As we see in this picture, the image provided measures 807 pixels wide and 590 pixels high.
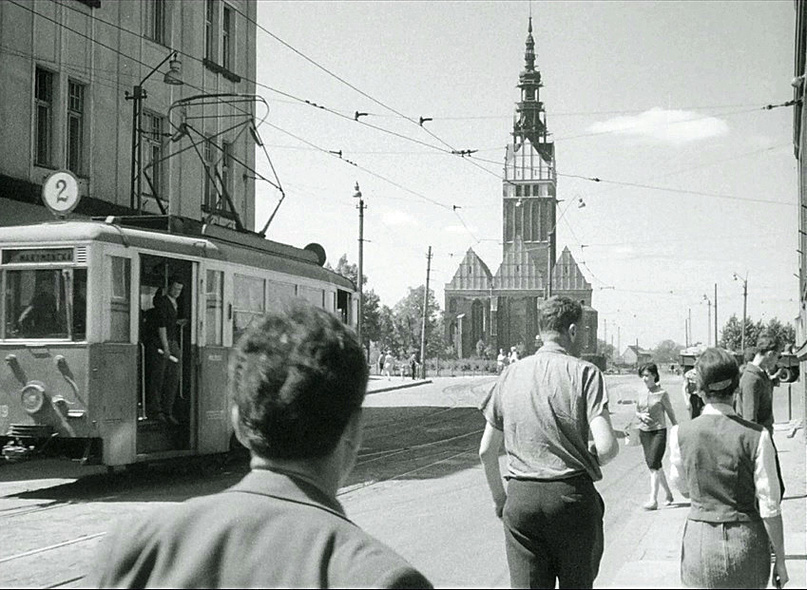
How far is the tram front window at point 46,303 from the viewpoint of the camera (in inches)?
473

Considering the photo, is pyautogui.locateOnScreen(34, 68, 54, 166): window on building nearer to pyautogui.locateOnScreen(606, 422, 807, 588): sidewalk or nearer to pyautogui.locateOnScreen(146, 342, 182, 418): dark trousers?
pyautogui.locateOnScreen(146, 342, 182, 418): dark trousers

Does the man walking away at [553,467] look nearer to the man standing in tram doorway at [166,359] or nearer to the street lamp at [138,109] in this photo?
the man standing in tram doorway at [166,359]

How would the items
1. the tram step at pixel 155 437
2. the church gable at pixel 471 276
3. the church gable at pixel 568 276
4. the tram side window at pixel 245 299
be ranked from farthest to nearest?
1. the church gable at pixel 471 276
2. the church gable at pixel 568 276
3. the tram side window at pixel 245 299
4. the tram step at pixel 155 437

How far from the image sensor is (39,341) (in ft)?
39.8

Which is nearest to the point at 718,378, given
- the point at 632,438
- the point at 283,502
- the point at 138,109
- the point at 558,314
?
the point at 558,314

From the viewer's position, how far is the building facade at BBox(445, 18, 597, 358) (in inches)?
4948

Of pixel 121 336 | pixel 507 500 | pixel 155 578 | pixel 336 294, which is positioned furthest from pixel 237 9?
pixel 155 578

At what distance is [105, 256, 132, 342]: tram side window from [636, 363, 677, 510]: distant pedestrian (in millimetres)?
5888

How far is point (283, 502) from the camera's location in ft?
5.81

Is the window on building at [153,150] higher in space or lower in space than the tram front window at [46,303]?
higher

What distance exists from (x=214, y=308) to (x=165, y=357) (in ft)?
3.82

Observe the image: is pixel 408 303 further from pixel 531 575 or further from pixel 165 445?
pixel 531 575

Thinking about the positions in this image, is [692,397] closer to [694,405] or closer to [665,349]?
[694,405]

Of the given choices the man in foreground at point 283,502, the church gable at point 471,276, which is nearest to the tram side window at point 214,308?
the man in foreground at point 283,502
